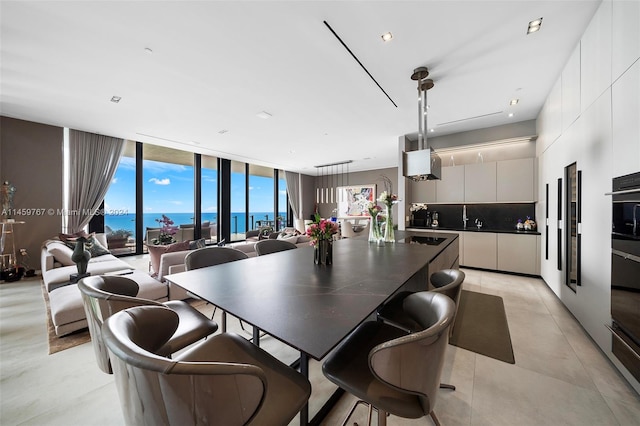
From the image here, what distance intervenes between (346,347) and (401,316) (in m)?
0.50

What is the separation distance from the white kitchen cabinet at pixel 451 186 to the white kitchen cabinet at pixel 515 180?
2.00ft

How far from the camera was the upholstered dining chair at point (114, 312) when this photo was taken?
3.44 feet

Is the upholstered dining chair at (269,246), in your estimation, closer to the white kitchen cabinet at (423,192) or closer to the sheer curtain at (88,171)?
the white kitchen cabinet at (423,192)

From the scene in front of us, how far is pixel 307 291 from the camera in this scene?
1.21 m

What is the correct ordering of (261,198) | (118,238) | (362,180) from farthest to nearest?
(362,180) < (261,198) < (118,238)

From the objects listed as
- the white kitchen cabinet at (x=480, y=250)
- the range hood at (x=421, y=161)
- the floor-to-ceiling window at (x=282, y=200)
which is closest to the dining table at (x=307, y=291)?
the range hood at (x=421, y=161)

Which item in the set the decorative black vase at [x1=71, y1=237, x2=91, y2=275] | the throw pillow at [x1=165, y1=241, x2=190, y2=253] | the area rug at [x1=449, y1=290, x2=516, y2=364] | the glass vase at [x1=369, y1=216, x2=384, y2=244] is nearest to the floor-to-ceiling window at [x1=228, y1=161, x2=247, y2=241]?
the throw pillow at [x1=165, y1=241, x2=190, y2=253]

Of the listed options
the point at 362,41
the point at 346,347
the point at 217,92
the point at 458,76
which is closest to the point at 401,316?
the point at 346,347

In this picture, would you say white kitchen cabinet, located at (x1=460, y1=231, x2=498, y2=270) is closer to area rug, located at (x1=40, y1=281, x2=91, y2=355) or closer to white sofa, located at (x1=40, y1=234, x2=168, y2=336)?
white sofa, located at (x1=40, y1=234, x2=168, y2=336)

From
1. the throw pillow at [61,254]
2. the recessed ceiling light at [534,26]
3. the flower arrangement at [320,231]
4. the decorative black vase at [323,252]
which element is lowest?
the throw pillow at [61,254]

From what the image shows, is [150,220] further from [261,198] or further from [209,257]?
[209,257]

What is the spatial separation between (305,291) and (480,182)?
4815 millimetres

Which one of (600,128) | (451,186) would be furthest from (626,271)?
(451,186)

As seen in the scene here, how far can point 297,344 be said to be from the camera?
2.45ft
